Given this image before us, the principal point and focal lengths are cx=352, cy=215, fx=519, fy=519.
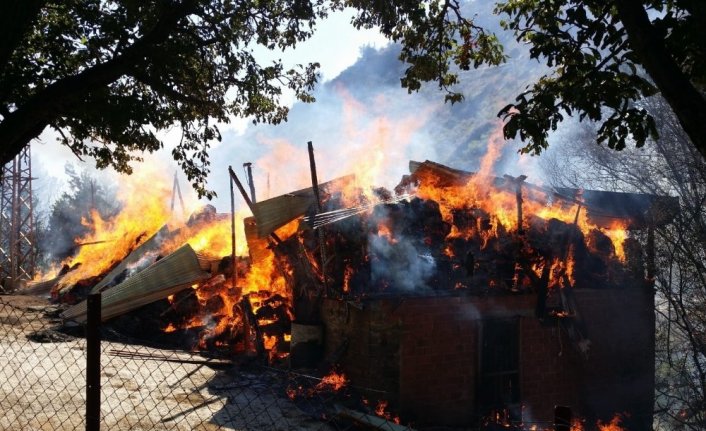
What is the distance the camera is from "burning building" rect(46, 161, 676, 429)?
10.7 meters

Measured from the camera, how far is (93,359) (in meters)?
3.97

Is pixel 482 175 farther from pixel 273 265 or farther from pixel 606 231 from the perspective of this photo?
pixel 273 265

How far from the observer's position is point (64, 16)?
8.64 metres

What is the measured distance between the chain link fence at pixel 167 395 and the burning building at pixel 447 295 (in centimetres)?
92

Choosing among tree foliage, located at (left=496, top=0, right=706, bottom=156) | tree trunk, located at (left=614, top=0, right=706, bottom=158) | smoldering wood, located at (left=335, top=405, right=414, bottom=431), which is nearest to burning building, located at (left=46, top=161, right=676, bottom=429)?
smoldering wood, located at (left=335, top=405, right=414, bottom=431)

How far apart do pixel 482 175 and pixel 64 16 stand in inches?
369

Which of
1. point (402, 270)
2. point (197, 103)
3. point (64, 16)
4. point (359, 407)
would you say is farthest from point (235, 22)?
point (359, 407)

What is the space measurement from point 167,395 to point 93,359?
6690 mm

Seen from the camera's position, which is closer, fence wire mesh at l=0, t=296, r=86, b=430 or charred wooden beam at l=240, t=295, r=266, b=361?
fence wire mesh at l=0, t=296, r=86, b=430

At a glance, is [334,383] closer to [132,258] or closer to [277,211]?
[277,211]

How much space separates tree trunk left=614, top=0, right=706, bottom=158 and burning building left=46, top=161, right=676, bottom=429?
7064 mm

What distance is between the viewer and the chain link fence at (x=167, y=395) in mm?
8070

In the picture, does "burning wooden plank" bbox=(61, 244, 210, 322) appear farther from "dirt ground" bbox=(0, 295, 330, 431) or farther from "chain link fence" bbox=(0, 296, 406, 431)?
"dirt ground" bbox=(0, 295, 330, 431)

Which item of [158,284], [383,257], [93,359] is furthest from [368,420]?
[158,284]
